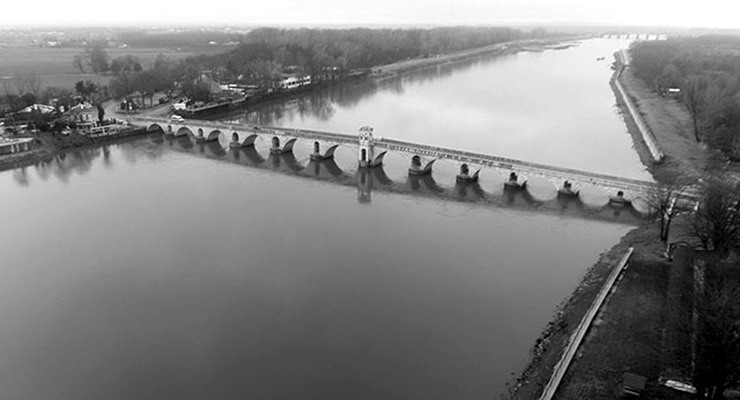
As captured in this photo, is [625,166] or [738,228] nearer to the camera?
[738,228]

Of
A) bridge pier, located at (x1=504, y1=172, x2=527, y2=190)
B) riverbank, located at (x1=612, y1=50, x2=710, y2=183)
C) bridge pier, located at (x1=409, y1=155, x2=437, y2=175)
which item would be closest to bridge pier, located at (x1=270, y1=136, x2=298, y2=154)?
bridge pier, located at (x1=409, y1=155, x2=437, y2=175)

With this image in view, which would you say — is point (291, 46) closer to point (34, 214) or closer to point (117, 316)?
point (34, 214)

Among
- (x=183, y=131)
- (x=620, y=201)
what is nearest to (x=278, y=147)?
(x=183, y=131)

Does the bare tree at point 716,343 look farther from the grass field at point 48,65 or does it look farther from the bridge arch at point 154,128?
the grass field at point 48,65

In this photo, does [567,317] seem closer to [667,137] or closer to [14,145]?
[667,137]

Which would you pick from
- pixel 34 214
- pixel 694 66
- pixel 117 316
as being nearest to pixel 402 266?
pixel 117 316

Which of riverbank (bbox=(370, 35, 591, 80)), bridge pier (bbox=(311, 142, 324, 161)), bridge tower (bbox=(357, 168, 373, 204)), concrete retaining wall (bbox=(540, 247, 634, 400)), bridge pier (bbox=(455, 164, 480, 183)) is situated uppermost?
riverbank (bbox=(370, 35, 591, 80))

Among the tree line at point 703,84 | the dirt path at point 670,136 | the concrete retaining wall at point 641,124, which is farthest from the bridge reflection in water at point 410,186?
the tree line at point 703,84

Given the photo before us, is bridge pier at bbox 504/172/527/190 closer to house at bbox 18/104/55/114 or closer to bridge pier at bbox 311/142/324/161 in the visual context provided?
bridge pier at bbox 311/142/324/161
